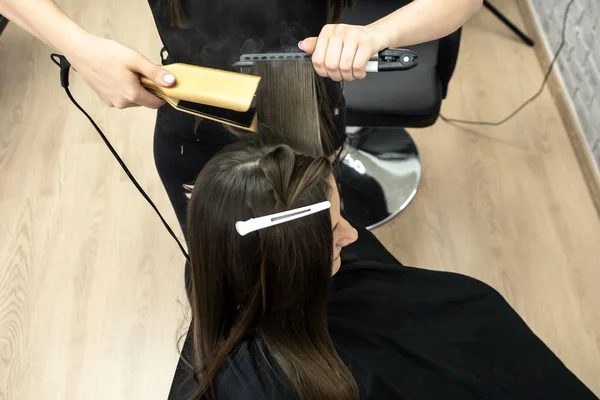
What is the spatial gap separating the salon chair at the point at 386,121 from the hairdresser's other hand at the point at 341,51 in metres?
0.56

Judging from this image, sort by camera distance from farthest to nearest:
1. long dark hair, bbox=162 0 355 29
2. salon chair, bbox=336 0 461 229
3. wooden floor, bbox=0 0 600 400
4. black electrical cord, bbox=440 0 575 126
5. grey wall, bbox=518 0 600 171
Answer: black electrical cord, bbox=440 0 575 126 → grey wall, bbox=518 0 600 171 → wooden floor, bbox=0 0 600 400 → salon chair, bbox=336 0 461 229 → long dark hair, bbox=162 0 355 29

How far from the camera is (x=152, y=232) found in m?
1.66

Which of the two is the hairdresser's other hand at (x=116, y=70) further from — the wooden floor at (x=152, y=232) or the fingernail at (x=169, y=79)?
the wooden floor at (x=152, y=232)

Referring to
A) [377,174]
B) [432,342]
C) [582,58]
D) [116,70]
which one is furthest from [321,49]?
[582,58]

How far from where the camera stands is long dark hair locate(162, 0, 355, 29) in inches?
31.7

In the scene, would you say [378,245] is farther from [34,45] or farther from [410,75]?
[34,45]

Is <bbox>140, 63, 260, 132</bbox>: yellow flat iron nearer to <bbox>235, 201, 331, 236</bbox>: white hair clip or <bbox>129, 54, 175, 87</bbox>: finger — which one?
<bbox>129, 54, 175, 87</bbox>: finger

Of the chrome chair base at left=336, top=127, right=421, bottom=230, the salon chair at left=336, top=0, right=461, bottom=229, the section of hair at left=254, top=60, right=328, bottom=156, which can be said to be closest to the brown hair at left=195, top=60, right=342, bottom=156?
the section of hair at left=254, top=60, right=328, bottom=156

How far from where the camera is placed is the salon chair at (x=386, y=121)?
1.23 meters

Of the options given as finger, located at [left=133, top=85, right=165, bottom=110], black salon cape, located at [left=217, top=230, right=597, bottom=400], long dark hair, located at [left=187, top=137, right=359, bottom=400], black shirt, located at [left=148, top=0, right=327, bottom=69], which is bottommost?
black salon cape, located at [left=217, top=230, right=597, bottom=400]

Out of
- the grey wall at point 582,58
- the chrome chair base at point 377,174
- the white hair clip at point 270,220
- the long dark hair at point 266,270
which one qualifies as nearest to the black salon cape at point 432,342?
the long dark hair at point 266,270

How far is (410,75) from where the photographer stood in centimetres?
126

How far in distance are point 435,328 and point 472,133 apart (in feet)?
3.31

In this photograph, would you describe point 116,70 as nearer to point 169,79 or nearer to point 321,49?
point 169,79
